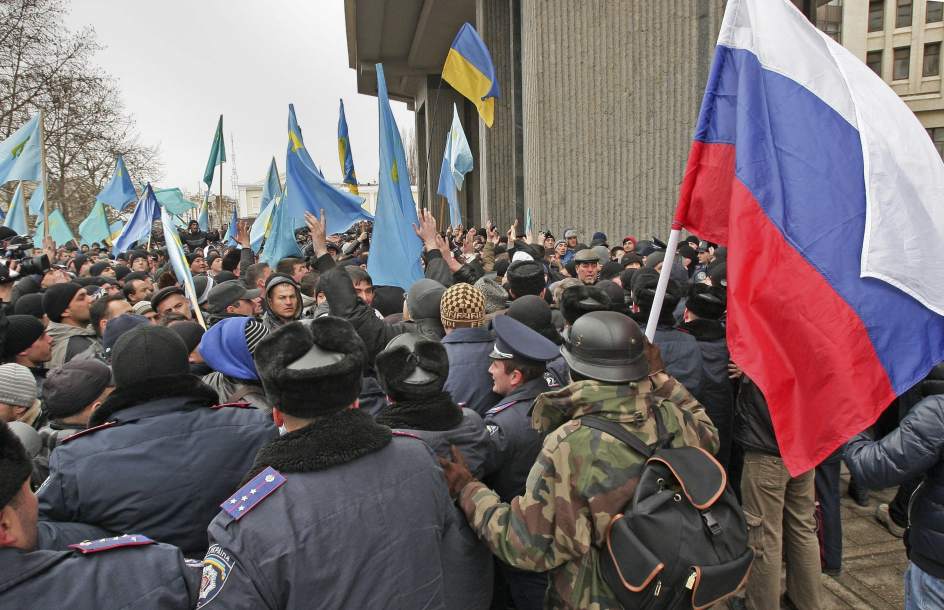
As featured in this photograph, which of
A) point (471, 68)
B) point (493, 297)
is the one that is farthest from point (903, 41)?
point (493, 297)

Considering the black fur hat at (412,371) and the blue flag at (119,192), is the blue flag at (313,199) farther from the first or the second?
the blue flag at (119,192)

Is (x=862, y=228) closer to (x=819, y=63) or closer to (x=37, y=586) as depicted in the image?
(x=819, y=63)

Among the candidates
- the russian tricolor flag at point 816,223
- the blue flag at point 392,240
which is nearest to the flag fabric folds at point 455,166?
the blue flag at point 392,240

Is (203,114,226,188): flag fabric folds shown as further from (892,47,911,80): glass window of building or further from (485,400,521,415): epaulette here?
(892,47,911,80): glass window of building

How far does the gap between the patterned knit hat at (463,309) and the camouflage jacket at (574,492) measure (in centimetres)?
140

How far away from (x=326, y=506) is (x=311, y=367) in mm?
363

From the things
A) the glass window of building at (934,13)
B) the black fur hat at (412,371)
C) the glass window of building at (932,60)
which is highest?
the glass window of building at (934,13)

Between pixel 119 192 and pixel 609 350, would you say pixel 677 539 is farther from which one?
pixel 119 192

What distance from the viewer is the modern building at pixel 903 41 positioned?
123ft

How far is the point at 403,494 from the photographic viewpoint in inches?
66.4

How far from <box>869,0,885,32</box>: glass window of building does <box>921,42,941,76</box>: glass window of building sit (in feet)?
9.67

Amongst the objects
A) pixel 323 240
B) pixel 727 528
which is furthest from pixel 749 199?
pixel 323 240

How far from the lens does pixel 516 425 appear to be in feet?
8.42

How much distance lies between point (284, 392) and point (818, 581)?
334cm
